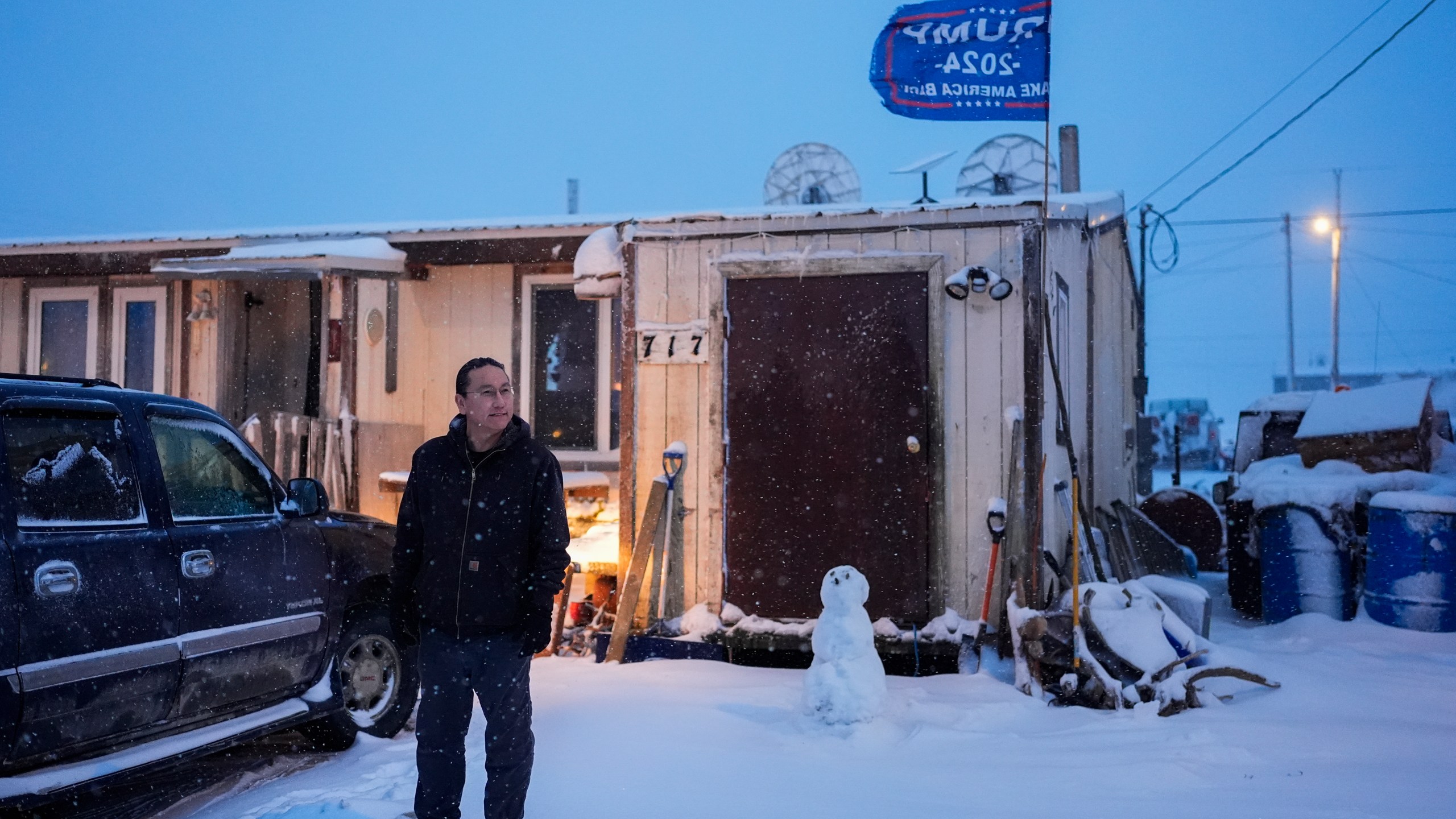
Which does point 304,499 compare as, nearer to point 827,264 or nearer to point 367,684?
point 367,684

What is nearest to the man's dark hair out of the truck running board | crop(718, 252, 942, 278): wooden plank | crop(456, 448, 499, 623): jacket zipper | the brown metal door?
crop(456, 448, 499, 623): jacket zipper

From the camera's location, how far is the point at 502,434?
331cm

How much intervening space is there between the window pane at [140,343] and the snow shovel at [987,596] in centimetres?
961

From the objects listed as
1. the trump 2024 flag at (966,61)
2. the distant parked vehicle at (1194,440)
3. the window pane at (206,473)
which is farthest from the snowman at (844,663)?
the distant parked vehicle at (1194,440)

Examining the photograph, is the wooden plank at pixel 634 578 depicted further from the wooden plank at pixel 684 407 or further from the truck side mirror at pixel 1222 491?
the truck side mirror at pixel 1222 491

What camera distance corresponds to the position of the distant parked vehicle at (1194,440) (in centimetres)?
3628

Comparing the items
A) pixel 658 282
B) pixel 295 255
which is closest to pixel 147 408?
pixel 658 282

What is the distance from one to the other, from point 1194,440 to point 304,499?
4316cm

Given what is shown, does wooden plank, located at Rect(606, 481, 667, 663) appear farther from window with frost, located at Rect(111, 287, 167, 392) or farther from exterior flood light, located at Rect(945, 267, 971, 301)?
window with frost, located at Rect(111, 287, 167, 392)

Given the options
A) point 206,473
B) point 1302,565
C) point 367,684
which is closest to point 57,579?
point 206,473

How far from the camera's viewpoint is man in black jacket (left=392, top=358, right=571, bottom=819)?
10.5 ft

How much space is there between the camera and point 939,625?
6070 mm

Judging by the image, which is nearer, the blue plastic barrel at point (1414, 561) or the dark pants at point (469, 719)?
the dark pants at point (469, 719)

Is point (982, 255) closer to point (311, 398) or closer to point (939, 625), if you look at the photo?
point (939, 625)
